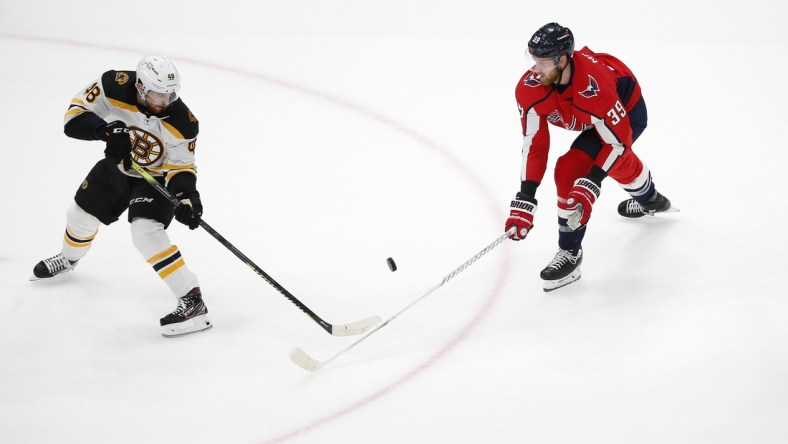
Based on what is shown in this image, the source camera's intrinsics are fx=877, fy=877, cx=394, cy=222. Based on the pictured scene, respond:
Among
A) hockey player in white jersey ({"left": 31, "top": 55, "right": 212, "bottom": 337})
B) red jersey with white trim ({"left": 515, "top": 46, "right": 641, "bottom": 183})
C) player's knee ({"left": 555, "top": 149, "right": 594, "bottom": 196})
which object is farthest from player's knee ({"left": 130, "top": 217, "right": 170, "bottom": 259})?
player's knee ({"left": 555, "top": 149, "right": 594, "bottom": 196})

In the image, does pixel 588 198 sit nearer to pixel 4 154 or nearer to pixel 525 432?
pixel 525 432

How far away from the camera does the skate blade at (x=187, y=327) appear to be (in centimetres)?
350

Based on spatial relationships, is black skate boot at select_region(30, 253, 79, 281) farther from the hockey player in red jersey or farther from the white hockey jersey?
the hockey player in red jersey

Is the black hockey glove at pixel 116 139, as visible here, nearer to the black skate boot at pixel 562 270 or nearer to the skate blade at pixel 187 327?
the skate blade at pixel 187 327

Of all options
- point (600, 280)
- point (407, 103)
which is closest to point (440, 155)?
point (407, 103)

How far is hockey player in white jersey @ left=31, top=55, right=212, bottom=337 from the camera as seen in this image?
3.32 metres

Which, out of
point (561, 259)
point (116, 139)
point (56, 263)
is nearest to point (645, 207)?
point (561, 259)

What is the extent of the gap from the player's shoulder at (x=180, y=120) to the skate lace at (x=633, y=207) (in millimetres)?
2101

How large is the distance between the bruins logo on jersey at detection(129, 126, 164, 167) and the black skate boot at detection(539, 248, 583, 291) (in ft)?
5.42

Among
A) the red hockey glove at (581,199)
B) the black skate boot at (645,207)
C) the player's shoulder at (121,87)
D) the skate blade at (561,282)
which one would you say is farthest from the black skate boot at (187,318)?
the black skate boot at (645,207)

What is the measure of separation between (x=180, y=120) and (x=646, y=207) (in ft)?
7.17

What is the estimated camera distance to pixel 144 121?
340cm

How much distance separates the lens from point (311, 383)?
3201 millimetres

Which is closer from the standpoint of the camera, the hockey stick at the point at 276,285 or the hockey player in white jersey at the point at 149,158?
the hockey player in white jersey at the point at 149,158
